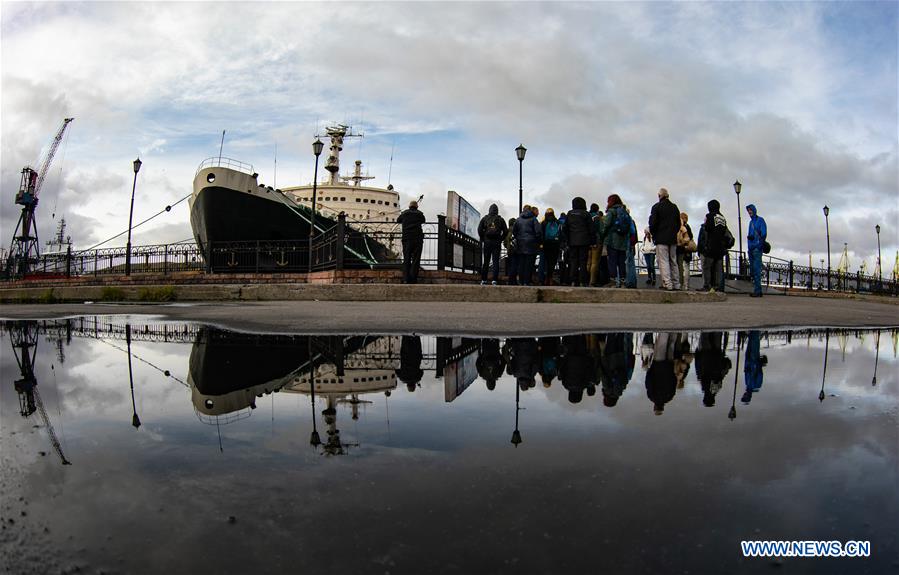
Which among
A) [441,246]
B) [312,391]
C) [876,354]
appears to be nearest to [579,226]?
[441,246]

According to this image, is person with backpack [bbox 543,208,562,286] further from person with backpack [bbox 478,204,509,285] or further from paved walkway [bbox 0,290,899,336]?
paved walkway [bbox 0,290,899,336]

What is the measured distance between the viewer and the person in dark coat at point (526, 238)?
1330 cm

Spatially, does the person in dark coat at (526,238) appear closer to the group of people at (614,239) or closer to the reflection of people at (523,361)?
the group of people at (614,239)

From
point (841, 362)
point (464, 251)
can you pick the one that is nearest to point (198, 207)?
point (464, 251)

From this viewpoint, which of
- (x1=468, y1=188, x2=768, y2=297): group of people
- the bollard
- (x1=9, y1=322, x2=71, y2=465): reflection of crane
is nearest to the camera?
(x1=9, y1=322, x2=71, y2=465): reflection of crane

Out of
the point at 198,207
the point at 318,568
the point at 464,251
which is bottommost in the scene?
the point at 318,568

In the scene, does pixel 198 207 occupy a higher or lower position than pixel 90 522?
higher

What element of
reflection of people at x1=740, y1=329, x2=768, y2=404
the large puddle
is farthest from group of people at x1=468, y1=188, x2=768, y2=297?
the large puddle

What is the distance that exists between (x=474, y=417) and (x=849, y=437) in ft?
4.52

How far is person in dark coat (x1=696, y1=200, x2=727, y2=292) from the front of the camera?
1265 centimetres

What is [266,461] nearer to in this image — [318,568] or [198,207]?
[318,568]

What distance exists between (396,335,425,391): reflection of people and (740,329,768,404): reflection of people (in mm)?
1684

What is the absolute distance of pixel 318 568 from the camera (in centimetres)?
119

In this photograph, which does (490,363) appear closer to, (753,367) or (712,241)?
(753,367)
